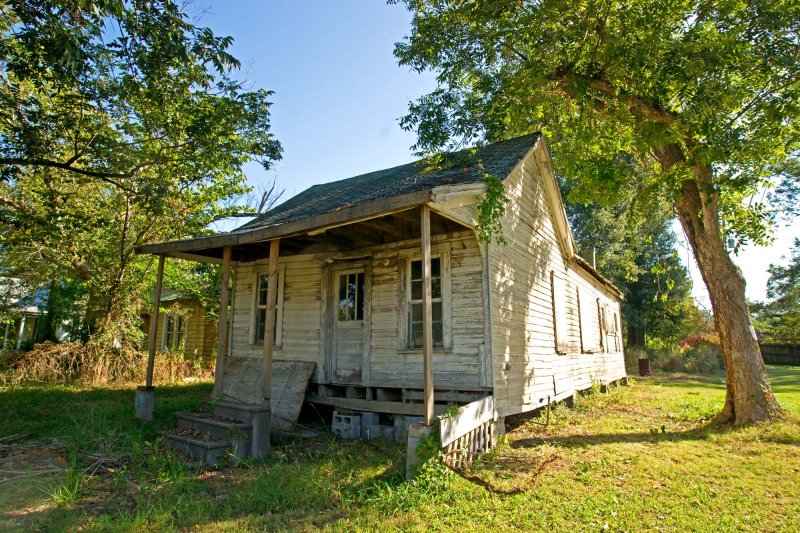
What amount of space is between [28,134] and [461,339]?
29.1 ft

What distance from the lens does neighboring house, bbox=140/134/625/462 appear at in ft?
23.9

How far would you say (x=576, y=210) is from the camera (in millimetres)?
29578

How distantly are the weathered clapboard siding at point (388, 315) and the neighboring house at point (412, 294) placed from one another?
0.08ft

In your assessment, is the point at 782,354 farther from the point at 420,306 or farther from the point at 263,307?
the point at 263,307

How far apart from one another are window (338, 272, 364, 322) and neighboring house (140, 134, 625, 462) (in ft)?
0.09

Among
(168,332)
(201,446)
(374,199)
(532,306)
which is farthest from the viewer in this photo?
(168,332)

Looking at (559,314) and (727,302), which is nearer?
(727,302)

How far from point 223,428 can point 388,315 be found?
133 inches

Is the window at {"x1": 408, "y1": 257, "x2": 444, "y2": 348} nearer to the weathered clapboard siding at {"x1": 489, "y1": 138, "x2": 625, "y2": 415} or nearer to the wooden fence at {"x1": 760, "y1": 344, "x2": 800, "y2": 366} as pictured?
the weathered clapboard siding at {"x1": 489, "y1": 138, "x2": 625, "y2": 415}

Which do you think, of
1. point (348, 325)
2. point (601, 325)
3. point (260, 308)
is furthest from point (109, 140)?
point (601, 325)

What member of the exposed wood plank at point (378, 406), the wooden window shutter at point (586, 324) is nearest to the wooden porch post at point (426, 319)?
the exposed wood plank at point (378, 406)

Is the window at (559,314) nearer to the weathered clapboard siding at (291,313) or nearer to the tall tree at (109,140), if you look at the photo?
the weathered clapboard siding at (291,313)

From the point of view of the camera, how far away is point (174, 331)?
20.6m

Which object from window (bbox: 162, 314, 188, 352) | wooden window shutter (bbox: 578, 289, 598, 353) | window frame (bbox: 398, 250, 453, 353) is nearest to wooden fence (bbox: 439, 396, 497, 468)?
window frame (bbox: 398, 250, 453, 353)
